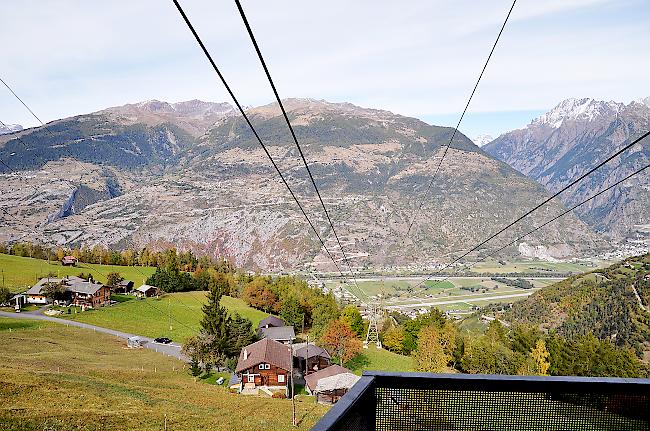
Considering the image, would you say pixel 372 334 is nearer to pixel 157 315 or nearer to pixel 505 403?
pixel 157 315

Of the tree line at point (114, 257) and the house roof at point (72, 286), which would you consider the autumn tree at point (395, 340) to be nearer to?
the house roof at point (72, 286)

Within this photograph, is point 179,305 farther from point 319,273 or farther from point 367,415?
point 319,273

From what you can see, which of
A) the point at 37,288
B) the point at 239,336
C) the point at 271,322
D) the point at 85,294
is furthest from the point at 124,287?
the point at 239,336

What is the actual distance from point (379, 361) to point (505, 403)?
31.9 meters

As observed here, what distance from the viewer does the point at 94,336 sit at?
30.4 m


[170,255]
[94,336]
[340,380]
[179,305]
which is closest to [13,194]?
[170,255]

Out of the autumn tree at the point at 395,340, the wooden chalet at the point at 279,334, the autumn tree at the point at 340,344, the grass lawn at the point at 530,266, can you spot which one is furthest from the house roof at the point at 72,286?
the grass lawn at the point at 530,266

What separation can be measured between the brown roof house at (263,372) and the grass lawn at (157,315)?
10.1 m

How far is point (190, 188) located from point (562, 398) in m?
187

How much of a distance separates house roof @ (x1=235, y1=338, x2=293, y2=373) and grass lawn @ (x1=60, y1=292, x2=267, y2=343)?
907 cm

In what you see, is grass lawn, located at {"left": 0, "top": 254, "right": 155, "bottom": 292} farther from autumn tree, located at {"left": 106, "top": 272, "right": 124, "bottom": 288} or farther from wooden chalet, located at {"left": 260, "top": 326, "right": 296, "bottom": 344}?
wooden chalet, located at {"left": 260, "top": 326, "right": 296, "bottom": 344}

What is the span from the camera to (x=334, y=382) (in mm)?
21938

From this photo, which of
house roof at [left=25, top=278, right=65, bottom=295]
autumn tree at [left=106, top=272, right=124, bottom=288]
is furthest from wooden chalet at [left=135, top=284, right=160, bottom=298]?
house roof at [left=25, top=278, right=65, bottom=295]

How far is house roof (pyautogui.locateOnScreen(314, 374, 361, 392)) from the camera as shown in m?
21.4
